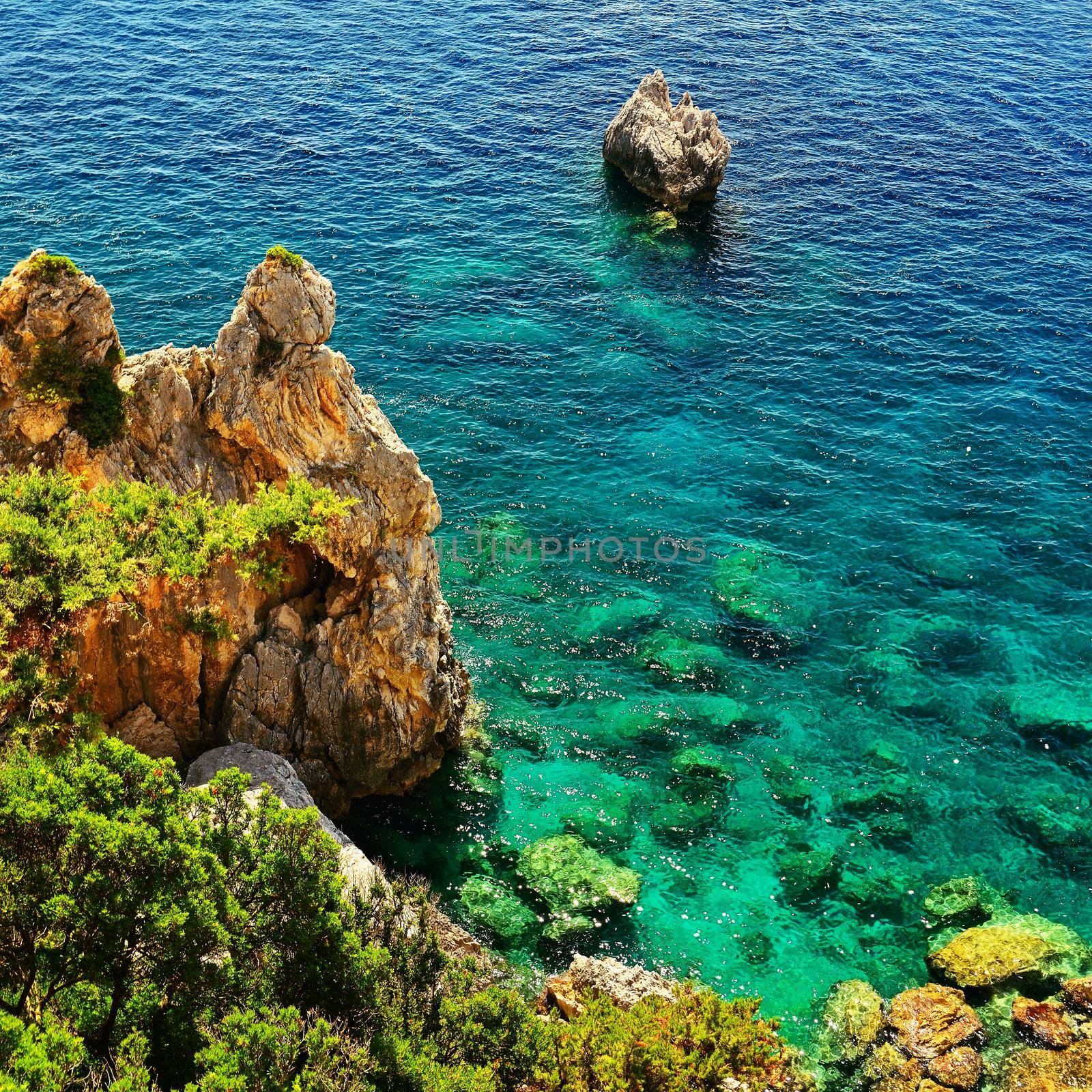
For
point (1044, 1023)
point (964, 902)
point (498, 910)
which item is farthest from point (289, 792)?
point (1044, 1023)

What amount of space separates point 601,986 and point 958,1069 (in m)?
10.7

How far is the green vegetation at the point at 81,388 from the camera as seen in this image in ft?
103

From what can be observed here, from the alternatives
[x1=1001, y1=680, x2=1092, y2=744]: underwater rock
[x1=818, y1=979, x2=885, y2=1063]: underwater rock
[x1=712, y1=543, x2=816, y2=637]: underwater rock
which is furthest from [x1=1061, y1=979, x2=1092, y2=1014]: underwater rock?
[x1=712, y1=543, x2=816, y2=637]: underwater rock

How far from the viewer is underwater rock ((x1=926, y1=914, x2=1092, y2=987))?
107 ft

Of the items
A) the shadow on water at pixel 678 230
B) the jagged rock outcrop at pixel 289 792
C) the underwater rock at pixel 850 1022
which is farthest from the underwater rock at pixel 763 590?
the shadow on water at pixel 678 230

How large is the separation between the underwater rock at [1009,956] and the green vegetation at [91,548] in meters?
24.6

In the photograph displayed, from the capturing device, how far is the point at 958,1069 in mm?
30141

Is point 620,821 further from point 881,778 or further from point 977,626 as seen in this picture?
point 977,626

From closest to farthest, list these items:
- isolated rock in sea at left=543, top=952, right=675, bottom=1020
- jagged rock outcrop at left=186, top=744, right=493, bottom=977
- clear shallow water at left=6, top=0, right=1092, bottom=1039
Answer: isolated rock in sea at left=543, top=952, right=675, bottom=1020 → jagged rock outcrop at left=186, top=744, right=493, bottom=977 → clear shallow water at left=6, top=0, right=1092, bottom=1039

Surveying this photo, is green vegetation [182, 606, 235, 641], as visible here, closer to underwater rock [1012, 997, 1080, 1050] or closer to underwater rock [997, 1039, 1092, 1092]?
underwater rock [997, 1039, 1092, 1092]

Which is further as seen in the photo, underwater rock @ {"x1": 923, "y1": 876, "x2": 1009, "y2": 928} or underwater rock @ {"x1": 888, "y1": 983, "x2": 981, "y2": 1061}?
underwater rock @ {"x1": 923, "y1": 876, "x2": 1009, "y2": 928}

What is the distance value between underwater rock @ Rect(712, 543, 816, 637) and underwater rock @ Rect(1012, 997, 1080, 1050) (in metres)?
17.2

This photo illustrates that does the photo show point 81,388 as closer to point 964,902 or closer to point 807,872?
point 807,872

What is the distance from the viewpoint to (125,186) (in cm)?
6894
